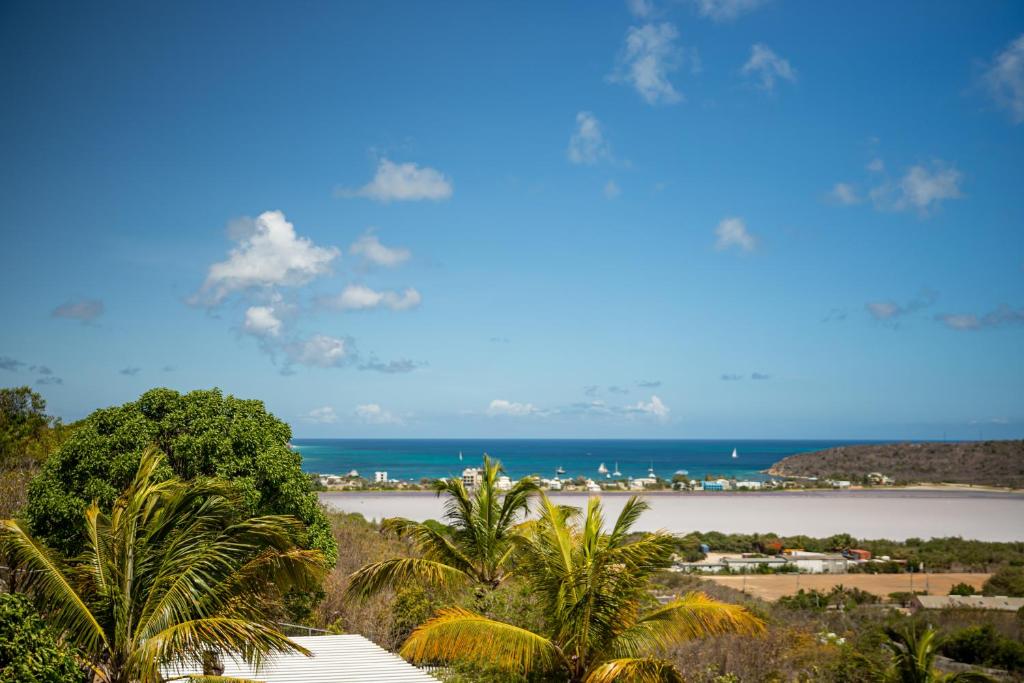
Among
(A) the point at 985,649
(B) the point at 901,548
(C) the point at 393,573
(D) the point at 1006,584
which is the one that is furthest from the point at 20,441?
(B) the point at 901,548

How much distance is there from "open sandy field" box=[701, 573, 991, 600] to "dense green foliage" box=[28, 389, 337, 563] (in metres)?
23.2

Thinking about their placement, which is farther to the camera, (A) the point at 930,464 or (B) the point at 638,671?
(A) the point at 930,464

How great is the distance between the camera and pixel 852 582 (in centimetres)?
3684

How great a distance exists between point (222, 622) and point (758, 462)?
174544 mm

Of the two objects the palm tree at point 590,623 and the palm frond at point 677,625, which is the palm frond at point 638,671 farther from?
the palm frond at point 677,625

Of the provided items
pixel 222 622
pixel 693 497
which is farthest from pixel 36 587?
pixel 693 497

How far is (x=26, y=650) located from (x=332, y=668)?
6745mm

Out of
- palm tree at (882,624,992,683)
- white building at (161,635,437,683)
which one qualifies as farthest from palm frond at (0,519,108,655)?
palm tree at (882,624,992,683)

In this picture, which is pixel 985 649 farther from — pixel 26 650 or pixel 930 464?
pixel 930 464

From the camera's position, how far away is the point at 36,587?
8422 mm

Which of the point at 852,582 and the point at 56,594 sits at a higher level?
the point at 56,594

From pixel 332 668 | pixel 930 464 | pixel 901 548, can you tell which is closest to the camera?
pixel 332 668

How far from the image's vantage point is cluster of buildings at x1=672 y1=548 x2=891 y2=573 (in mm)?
39031

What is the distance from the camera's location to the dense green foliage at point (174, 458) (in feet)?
48.9
